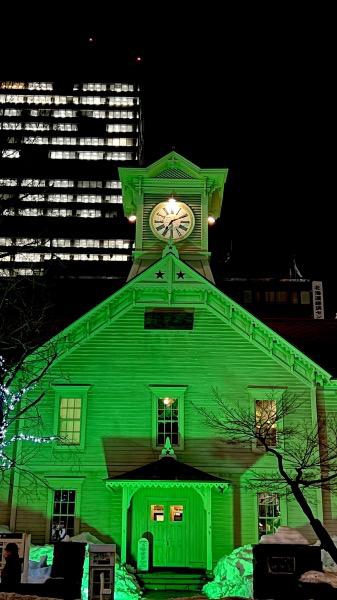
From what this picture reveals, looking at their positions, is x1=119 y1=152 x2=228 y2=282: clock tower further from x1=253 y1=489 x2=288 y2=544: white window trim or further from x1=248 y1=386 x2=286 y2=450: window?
x1=253 y1=489 x2=288 y2=544: white window trim

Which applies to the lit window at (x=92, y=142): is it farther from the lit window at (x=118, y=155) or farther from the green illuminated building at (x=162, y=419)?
the green illuminated building at (x=162, y=419)

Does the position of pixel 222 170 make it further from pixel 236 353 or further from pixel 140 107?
pixel 140 107

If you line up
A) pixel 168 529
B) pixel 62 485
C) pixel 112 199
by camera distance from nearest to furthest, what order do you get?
pixel 168 529, pixel 62 485, pixel 112 199

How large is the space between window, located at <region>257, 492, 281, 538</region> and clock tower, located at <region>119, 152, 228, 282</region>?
10378 millimetres

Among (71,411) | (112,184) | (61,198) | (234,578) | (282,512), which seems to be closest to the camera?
(234,578)

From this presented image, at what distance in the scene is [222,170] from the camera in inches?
1173

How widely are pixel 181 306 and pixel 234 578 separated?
33.1 feet

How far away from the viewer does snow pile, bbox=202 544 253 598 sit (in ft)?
62.6

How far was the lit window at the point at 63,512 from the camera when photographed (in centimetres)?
2323

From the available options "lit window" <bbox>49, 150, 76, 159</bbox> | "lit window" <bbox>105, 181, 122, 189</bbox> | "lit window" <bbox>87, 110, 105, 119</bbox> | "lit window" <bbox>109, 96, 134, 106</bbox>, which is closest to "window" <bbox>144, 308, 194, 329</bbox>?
"lit window" <bbox>105, 181, 122, 189</bbox>

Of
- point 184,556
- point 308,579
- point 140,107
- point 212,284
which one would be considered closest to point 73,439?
point 184,556

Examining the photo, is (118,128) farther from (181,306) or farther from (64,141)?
(181,306)

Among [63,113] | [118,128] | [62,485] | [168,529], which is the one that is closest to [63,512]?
[62,485]

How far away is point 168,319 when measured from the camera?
25.6m
